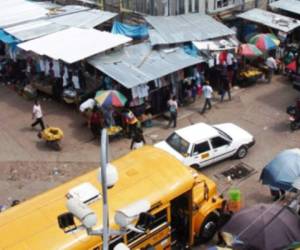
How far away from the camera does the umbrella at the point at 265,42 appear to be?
22953 mm

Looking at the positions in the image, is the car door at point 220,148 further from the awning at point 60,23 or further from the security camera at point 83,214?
the security camera at point 83,214

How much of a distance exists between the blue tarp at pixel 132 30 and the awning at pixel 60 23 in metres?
1.13

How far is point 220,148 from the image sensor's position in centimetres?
1689

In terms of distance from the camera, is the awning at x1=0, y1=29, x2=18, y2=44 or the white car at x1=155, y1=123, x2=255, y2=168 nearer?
the white car at x1=155, y1=123, x2=255, y2=168

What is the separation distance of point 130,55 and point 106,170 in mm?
14034

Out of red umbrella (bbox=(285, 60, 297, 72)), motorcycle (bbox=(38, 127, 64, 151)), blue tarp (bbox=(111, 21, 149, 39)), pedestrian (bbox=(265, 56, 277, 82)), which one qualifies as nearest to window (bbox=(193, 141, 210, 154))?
motorcycle (bbox=(38, 127, 64, 151))

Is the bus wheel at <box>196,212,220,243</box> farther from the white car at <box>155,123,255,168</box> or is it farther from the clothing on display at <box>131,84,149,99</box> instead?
the clothing on display at <box>131,84,149,99</box>

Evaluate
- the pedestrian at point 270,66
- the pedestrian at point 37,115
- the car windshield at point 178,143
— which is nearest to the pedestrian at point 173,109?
the car windshield at point 178,143

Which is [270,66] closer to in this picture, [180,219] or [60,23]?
[60,23]

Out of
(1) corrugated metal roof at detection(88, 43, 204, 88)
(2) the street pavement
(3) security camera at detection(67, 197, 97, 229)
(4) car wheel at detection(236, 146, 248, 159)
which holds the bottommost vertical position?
(2) the street pavement

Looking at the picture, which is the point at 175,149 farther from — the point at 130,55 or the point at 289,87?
the point at 289,87

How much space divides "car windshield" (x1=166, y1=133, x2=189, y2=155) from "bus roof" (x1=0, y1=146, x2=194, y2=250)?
3102 millimetres

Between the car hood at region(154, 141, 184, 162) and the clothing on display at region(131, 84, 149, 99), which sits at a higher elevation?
the clothing on display at region(131, 84, 149, 99)

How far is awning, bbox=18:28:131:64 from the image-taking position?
19812mm
